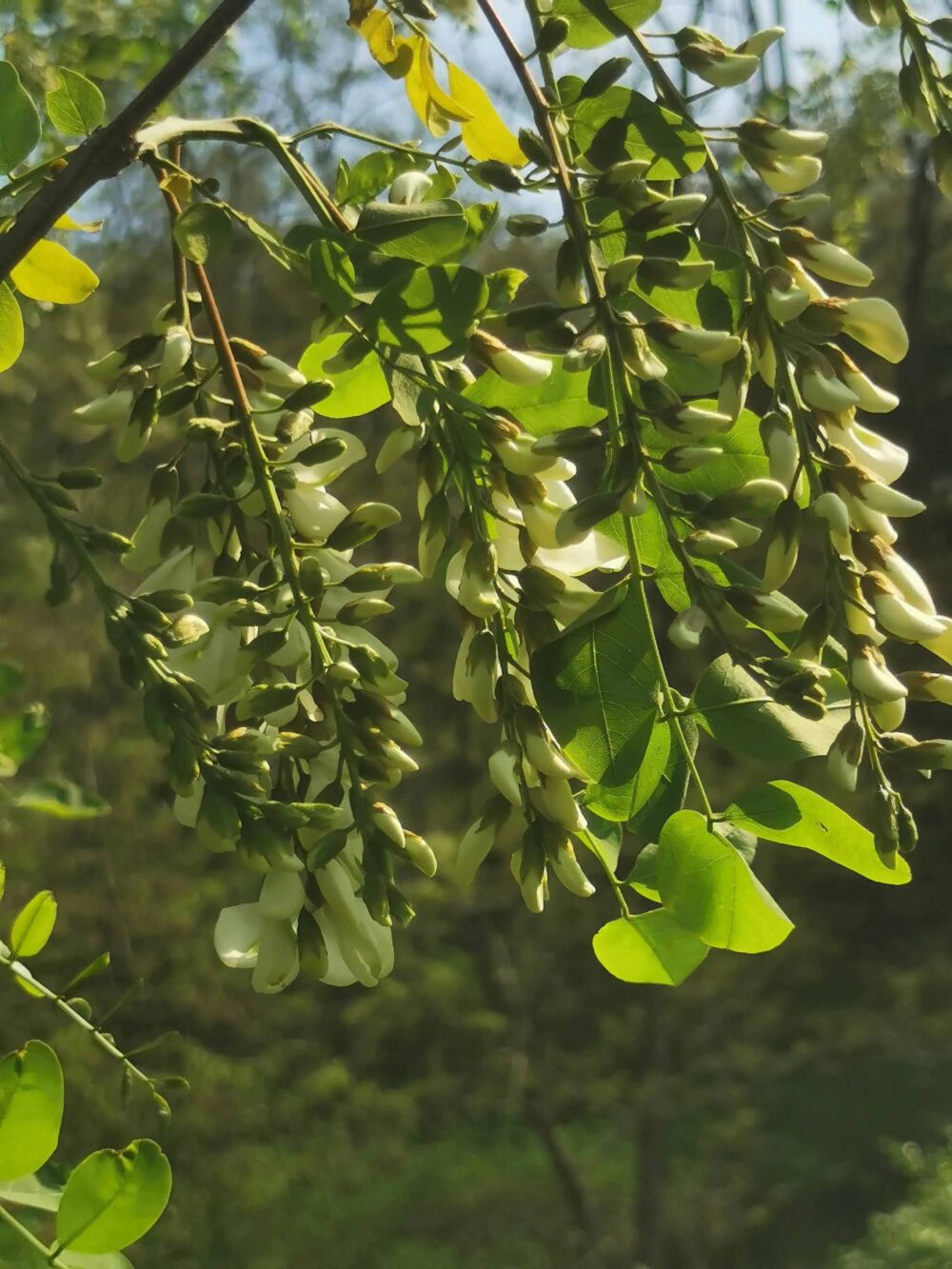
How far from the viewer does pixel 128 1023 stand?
11.6 ft

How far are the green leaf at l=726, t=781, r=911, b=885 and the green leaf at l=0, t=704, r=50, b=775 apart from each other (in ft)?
0.90

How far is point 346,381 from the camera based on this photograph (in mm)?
413

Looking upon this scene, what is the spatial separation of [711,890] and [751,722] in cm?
4

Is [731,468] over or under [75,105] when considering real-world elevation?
under

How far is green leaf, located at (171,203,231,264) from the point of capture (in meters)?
0.35

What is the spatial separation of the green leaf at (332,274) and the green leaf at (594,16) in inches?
3.6

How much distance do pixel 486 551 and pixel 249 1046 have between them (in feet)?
11.8

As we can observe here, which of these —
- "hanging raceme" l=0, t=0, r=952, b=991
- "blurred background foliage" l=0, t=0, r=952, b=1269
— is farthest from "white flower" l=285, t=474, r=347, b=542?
"blurred background foliage" l=0, t=0, r=952, b=1269

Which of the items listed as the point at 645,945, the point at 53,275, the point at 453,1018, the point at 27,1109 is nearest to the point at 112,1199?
the point at 27,1109

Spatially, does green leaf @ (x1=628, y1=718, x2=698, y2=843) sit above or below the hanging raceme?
below

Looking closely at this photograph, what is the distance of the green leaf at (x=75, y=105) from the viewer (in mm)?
411

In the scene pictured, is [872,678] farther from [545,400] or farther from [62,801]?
[62,801]

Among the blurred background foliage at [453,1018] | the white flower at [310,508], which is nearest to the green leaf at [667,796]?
the white flower at [310,508]

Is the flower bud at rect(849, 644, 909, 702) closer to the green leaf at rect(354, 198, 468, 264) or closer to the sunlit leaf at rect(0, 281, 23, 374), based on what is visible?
the green leaf at rect(354, 198, 468, 264)
